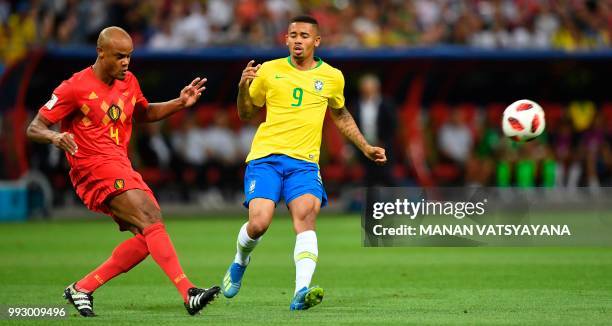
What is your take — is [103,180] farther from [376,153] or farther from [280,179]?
[376,153]

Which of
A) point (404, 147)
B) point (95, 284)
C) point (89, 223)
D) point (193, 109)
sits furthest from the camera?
point (193, 109)

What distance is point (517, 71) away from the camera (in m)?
27.7

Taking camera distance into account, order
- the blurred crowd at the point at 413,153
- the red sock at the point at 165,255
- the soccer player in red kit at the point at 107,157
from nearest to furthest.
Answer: the red sock at the point at 165,255 < the soccer player in red kit at the point at 107,157 < the blurred crowd at the point at 413,153

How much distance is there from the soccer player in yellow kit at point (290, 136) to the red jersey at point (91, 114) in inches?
41.9

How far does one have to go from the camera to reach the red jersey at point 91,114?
374 inches

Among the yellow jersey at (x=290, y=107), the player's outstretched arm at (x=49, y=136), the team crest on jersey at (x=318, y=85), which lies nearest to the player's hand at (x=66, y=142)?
the player's outstretched arm at (x=49, y=136)

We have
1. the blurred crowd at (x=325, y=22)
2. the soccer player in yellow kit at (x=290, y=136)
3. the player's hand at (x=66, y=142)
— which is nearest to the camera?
the player's hand at (x=66, y=142)

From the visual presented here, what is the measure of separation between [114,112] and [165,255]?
1.26 meters

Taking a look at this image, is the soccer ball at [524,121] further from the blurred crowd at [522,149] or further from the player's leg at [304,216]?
the blurred crowd at [522,149]

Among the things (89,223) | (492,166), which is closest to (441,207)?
(89,223)

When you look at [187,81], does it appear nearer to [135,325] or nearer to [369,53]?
[369,53]

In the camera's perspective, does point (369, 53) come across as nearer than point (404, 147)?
Yes

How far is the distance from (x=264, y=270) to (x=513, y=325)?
17.9 feet

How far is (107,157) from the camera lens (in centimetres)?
962
